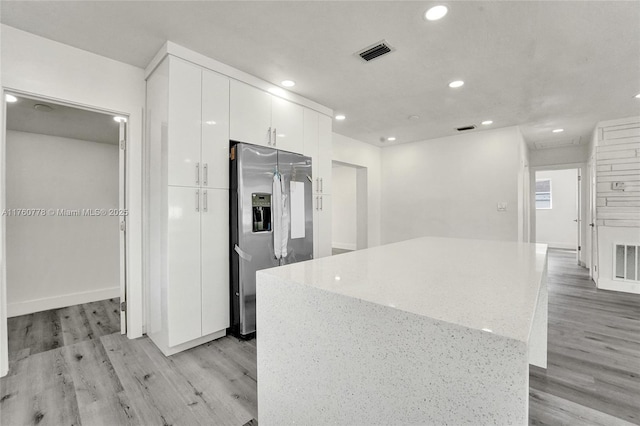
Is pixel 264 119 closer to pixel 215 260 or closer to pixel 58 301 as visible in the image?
pixel 215 260

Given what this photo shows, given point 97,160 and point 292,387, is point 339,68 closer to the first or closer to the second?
point 292,387

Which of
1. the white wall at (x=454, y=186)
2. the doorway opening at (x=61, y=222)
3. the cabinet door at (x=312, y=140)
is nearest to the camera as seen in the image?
the doorway opening at (x=61, y=222)

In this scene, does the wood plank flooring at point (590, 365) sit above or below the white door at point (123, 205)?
below

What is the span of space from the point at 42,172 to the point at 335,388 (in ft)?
14.3

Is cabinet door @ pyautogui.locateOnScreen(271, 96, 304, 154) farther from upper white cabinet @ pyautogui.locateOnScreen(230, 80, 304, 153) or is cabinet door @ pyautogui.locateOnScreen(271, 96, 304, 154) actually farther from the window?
the window

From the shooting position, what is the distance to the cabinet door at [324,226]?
3.52 meters

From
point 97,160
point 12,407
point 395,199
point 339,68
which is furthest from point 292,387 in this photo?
point 395,199

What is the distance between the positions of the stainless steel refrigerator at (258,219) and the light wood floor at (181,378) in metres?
0.43

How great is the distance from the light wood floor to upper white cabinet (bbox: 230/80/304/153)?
1.93m

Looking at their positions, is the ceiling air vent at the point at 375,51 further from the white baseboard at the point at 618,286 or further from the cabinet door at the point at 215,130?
the white baseboard at the point at 618,286

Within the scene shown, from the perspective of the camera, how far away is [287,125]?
3.10m

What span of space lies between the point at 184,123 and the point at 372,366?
2252 millimetres

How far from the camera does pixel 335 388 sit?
88 centimetres

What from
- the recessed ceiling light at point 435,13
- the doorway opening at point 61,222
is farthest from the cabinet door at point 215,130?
the recessed ceiling light at point 435,13
